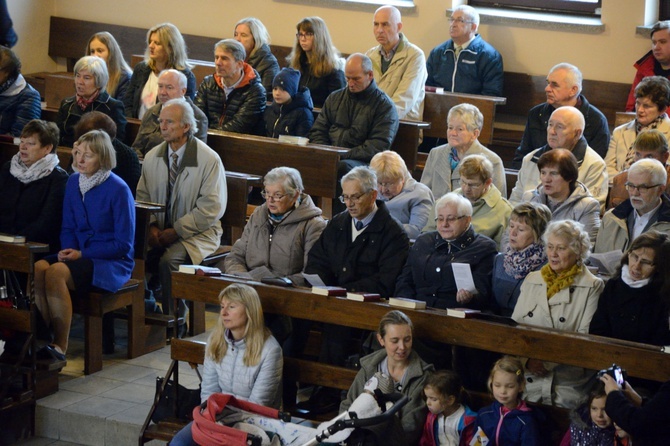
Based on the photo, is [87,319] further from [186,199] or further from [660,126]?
[660,126]

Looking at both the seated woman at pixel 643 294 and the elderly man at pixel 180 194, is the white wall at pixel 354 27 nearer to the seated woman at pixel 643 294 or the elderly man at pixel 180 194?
the elderly man at pixel 180 194

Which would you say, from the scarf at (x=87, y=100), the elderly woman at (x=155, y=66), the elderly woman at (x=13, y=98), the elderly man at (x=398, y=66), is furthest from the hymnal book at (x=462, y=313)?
the elderly woman at (x=13, y=98)

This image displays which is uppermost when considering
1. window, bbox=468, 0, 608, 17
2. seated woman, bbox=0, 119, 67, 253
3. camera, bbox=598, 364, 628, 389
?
window, bbox=468, 0, 608, 17

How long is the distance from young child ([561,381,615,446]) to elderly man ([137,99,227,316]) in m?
2.58

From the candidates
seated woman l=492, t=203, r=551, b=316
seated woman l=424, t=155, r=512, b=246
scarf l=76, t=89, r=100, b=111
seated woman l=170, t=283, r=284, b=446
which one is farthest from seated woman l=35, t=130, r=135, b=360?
seated woman l=492, t=203, r=551, b=316

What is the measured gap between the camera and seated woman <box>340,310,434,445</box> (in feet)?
13.3

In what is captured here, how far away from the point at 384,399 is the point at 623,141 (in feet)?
9.67

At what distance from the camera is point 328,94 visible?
752 centimetres

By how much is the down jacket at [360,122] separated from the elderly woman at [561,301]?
245 cm

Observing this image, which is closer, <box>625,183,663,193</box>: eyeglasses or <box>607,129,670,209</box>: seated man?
<box>625,183,663,193</box>: eyeglasses

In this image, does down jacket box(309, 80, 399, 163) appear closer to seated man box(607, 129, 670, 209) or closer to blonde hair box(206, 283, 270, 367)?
seated man box(607, 129, 670, 209)

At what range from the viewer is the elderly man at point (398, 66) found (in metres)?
7.38

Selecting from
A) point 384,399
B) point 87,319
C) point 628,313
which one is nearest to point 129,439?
point 87,319

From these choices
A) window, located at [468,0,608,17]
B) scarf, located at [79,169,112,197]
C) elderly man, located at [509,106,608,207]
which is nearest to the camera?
scarf, located at [79,169,112,197]
